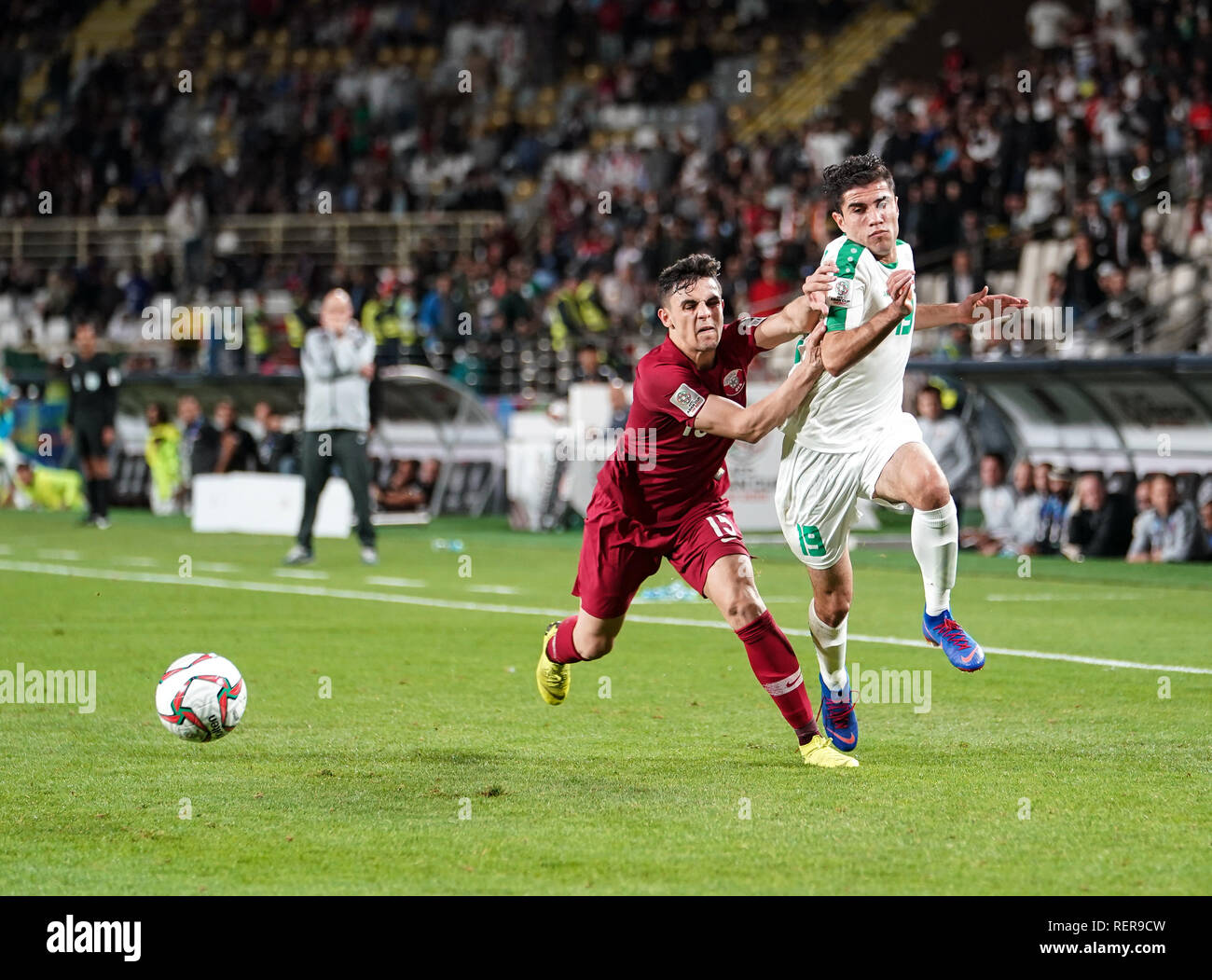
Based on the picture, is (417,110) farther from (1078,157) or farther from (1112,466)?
(1112,466)

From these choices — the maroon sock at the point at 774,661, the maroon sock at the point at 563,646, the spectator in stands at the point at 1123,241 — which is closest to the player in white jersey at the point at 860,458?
the maroon sock at the point at 774,661

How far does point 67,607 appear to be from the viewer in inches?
521

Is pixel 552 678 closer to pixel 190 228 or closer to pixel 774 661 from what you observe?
pixel 774 661

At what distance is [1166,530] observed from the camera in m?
16.1

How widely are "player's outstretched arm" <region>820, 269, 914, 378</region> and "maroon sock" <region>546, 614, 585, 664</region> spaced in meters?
1.72

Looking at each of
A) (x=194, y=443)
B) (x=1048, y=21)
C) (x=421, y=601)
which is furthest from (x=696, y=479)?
(x=1048, y=21)

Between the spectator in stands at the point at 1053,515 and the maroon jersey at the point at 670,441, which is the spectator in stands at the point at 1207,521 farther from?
the maroon jersey at the point at 670,441

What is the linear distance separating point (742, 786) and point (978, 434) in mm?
13868

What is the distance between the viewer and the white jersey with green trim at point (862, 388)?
762 centimetres

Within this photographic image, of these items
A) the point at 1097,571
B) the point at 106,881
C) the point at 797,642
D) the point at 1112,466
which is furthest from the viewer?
the point at 1112,466

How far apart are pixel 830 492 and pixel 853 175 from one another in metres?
1.32

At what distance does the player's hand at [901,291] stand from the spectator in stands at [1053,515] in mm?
10168

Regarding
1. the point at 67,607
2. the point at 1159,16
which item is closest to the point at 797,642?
the point at 67,607
